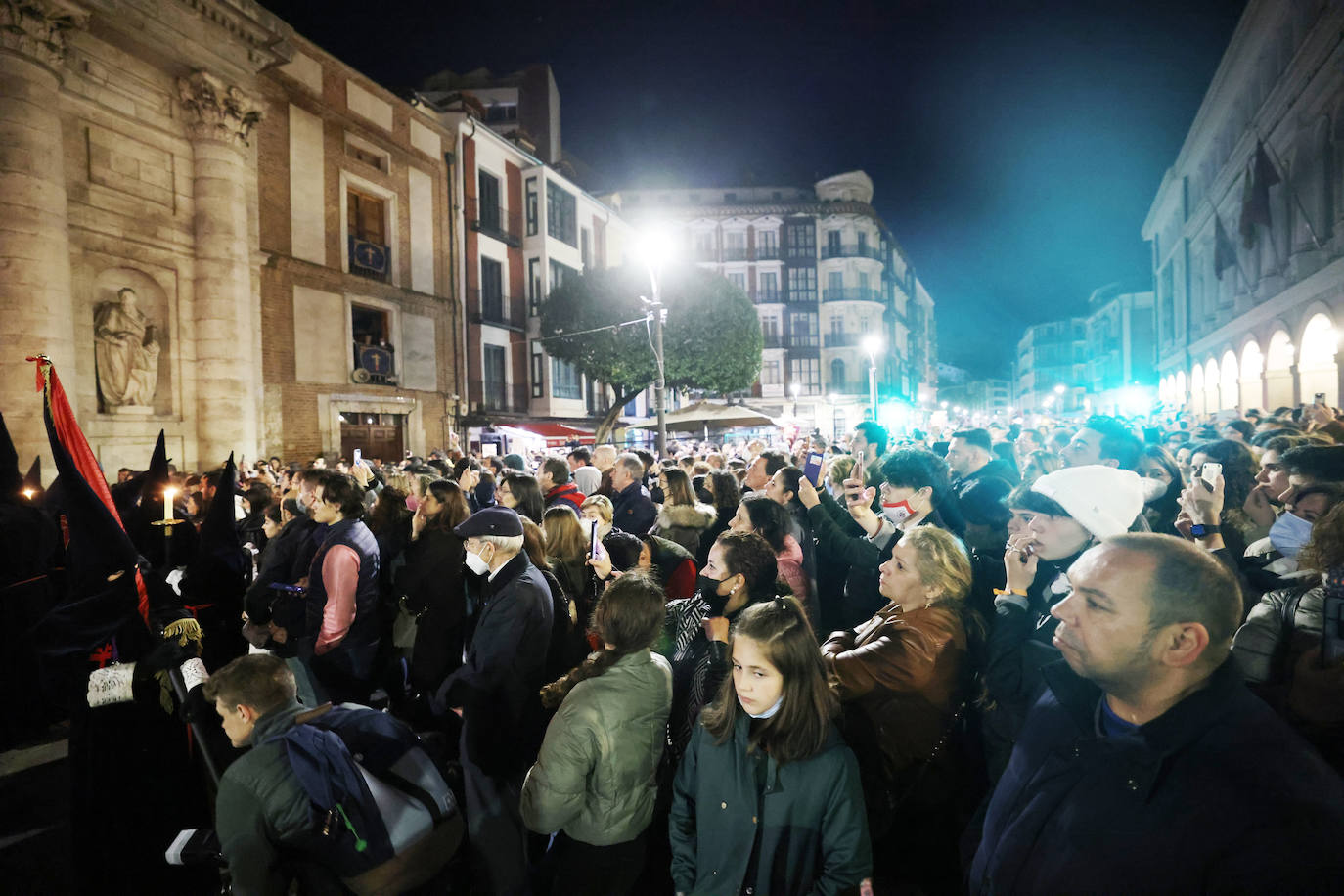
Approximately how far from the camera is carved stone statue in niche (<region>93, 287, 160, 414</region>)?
1325 centimetres

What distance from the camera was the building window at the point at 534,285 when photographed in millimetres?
28609

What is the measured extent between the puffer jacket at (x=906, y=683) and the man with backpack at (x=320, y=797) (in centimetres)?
167

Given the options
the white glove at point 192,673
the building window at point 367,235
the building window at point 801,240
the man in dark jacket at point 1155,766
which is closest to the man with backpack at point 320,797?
the white glove at point 192,673

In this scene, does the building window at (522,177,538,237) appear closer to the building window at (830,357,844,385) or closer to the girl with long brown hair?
the building window at (830,357,844,385)

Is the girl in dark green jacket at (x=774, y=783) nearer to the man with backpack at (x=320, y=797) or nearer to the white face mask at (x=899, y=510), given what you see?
the man with backpack at (x=320, y=797)

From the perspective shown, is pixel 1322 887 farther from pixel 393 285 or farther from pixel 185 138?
pixel 393 285

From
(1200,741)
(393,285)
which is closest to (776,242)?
(393,285)

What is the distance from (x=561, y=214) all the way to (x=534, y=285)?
3968 millimetres

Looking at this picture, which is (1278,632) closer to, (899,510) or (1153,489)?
(899,510)

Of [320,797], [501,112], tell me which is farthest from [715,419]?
[501,112]

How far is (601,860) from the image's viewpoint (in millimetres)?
2725

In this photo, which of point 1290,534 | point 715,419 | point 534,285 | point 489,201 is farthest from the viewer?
point 534,285

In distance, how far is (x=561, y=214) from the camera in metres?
30.3

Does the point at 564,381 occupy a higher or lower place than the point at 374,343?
lower
